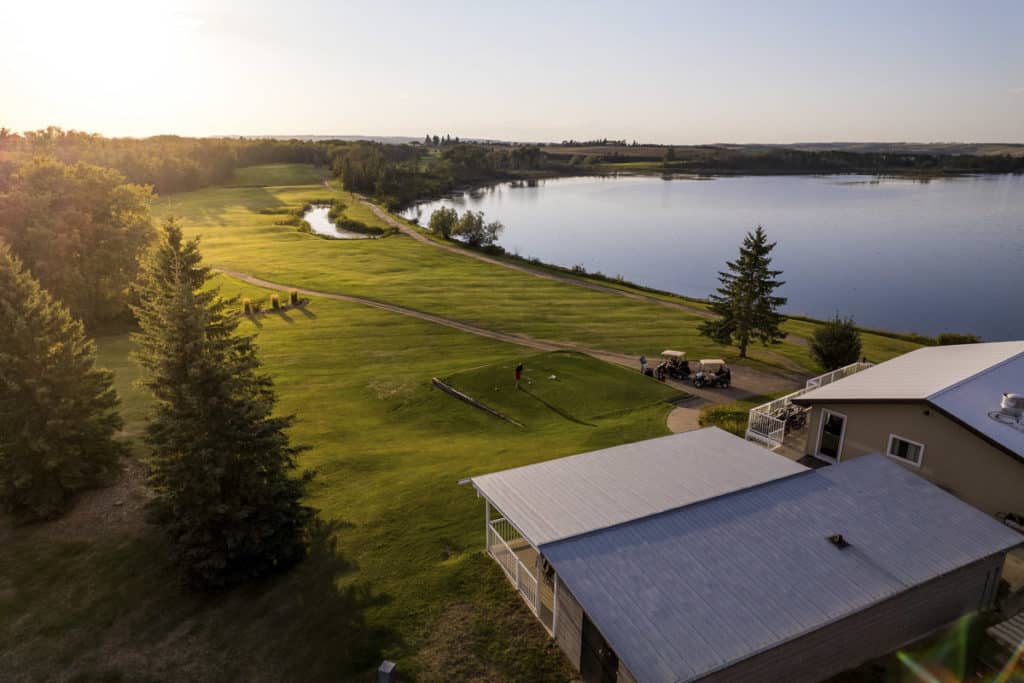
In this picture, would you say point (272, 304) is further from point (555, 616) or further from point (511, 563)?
point (555, 616)

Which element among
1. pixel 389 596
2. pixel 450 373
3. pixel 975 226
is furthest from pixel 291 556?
pixel 975 226

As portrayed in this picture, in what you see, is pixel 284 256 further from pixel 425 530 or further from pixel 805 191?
pixel 805 191

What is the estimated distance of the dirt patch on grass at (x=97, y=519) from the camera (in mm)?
19859

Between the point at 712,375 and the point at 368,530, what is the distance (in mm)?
23071

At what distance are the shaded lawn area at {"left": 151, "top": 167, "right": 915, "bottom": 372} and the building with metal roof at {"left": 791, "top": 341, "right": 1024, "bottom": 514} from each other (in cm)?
1930

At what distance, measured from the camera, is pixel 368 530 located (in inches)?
734

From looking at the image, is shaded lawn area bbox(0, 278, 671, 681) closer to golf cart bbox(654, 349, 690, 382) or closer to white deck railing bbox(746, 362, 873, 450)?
white deck railing bbox(746, 362, 873, 450)

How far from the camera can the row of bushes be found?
49.6m

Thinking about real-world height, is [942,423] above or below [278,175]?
below

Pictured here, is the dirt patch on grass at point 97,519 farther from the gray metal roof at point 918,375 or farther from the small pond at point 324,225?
the small pond at point 324,225

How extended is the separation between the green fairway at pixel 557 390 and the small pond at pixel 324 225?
65.0 meters

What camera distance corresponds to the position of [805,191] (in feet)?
593

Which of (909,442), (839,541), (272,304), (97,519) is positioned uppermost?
(839,541)

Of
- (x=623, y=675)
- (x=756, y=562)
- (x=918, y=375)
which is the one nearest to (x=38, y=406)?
(x=623, y=675)
